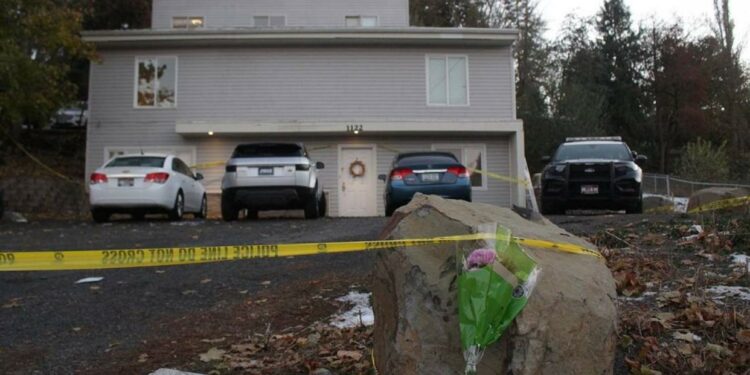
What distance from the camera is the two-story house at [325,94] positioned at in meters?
20.6

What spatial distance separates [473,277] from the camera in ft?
10.1

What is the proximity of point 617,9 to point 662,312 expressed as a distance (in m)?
44.8

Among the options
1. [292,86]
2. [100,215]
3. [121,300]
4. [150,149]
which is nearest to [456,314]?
[121,300]

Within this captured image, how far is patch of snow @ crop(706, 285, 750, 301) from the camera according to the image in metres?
5.09

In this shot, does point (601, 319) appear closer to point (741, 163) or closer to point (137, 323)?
point (137, 323)

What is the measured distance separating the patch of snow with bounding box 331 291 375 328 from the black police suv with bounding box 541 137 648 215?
8845 millimetres

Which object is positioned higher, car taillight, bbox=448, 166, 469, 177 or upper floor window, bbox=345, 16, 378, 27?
upper floor window, bbox=345, 16, 378, 27

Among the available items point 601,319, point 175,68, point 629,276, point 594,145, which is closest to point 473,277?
point 601,319

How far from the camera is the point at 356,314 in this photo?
5250 millimetres

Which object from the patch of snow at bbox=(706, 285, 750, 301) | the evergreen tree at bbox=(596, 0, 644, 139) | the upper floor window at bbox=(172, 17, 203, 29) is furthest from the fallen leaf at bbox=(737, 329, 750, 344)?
the evergreen tree at bbox=(596, 0, 644, 139)

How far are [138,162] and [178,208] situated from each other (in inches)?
51.9

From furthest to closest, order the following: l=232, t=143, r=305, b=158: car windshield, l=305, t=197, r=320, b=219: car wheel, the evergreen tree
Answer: the evergreen tree
l=305, t=197, r=320, b=219: car wheel
l=232, t=143, r=305, b=158: car windshield

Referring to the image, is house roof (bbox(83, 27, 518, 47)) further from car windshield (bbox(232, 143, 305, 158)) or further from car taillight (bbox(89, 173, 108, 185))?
car taillight (bbox(89, 173, 108, 185))

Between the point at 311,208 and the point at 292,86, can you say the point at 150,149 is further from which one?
the point at 311,208
